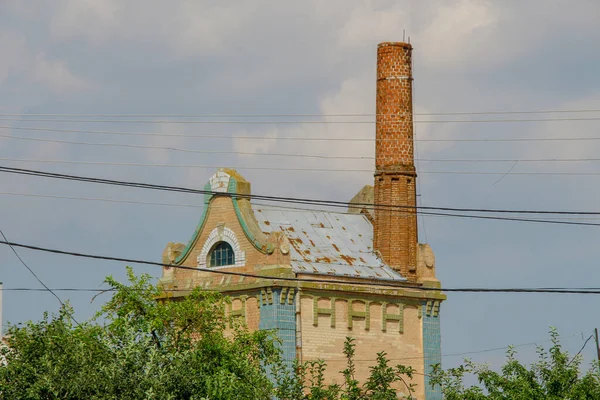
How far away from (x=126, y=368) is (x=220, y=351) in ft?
18.4

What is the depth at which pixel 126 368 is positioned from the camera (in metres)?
30.9

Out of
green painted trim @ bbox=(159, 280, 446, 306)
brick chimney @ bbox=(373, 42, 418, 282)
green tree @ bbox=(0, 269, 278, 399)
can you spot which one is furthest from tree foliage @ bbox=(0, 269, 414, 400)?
brick chimney @ bbox=(373, 42, 418, 282)

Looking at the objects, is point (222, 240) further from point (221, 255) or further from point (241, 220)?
point (241, 220)

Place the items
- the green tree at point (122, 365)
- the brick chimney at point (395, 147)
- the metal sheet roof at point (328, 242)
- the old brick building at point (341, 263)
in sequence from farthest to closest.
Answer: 1. the brick chimney at point (395, 147)
2. the metal sheet roof at point (328, 242)
3. the old brick building at point (341, 263)
4. the green tree at point (122, 365)

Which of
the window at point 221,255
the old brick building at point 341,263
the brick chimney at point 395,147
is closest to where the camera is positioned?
the old brick building at point 341,263

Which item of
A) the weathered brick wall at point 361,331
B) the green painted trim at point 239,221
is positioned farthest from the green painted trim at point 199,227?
the weathered brick wall at point 361,331

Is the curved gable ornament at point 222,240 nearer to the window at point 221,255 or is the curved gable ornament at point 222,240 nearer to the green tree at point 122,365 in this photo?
the window at point 221,255

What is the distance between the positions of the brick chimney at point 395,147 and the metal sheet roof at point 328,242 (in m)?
0.91

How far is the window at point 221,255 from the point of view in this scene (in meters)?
52.3

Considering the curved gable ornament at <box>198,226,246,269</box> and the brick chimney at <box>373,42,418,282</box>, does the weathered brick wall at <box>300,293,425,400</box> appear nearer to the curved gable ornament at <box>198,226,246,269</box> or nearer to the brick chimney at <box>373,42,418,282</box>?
the brick chimney at <box>373,42,418,282</box>

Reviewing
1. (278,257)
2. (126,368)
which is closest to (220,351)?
(126,368)

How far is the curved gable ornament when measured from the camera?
5178 cm

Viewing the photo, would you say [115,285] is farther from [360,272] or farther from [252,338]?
[360,272]

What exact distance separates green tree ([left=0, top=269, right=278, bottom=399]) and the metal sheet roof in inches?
522
